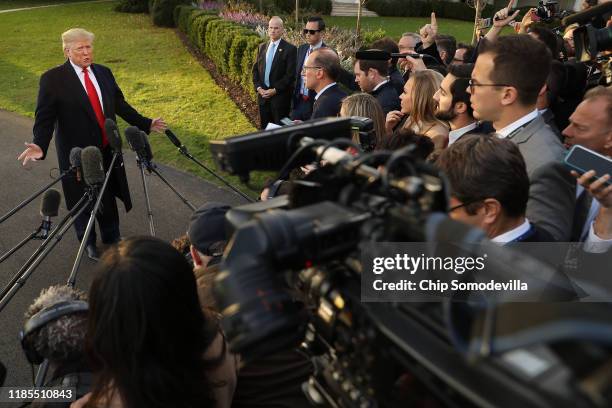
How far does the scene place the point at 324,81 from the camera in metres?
5.00

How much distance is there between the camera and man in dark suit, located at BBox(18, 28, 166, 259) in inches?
167

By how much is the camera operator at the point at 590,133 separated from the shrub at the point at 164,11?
1821cm

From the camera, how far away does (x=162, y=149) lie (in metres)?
7.57

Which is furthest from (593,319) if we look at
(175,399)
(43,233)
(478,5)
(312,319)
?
(478,5)

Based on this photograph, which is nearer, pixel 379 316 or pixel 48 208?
pixel 379 316

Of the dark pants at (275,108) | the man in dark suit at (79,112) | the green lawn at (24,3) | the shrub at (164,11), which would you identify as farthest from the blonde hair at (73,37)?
the green lawn at (24,3)

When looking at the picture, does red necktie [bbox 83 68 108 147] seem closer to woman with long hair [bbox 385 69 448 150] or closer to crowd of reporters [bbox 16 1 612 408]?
crowd of reporters [bbox 16 1 612 408]

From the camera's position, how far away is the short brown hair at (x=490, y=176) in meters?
1.84

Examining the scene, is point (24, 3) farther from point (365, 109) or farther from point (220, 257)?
point (220, 257)

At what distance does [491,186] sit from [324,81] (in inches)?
135

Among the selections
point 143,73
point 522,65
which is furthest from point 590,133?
point 143,73

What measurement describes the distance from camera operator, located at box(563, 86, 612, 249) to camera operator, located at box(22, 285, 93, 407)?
2.35 m

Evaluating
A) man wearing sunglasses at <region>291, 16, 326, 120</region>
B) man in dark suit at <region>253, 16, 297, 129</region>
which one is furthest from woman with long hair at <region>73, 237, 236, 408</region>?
man in dark suit at <region>253, 16, 297, 129</region>

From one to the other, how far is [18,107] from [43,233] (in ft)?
27.1
